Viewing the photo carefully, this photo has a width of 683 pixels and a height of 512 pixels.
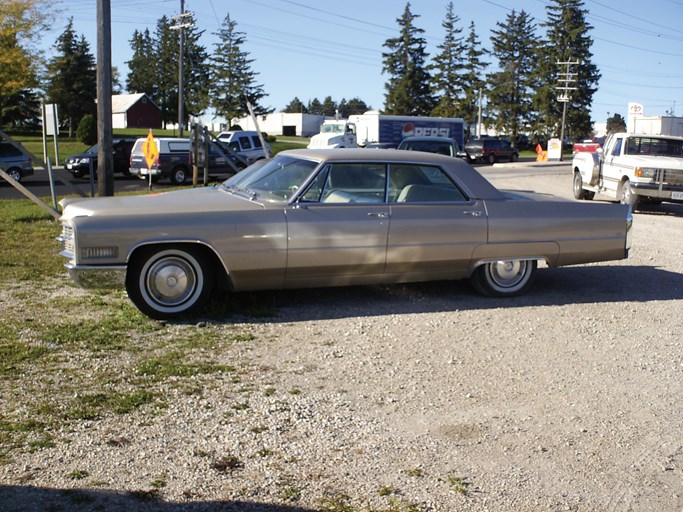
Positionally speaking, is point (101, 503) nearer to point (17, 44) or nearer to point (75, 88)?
point (17, 44)

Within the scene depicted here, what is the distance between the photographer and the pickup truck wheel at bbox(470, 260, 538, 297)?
7.66 metres

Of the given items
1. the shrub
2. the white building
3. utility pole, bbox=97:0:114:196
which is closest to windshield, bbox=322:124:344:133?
the shrub

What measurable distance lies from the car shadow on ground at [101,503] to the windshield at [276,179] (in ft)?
12.3

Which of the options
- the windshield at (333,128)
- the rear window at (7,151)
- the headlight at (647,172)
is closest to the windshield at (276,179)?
the headlight at (647,172)

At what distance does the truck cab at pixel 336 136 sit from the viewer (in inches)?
1816

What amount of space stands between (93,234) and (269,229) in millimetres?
1444

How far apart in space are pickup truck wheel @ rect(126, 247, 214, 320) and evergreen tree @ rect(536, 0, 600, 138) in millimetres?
73592

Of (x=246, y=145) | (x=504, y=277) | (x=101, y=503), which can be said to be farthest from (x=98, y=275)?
(x=246, y=145)

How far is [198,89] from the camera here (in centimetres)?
8406

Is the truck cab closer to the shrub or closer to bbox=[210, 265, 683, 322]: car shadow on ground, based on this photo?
the shrub

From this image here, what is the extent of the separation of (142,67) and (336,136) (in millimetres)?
67330

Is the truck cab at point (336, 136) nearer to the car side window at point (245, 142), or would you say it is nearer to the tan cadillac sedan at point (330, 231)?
the car side window at point (245, 142)

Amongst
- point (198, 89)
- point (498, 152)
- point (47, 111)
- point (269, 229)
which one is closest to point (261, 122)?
point (198, 89)

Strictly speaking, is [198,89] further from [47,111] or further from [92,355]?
[92,355]
